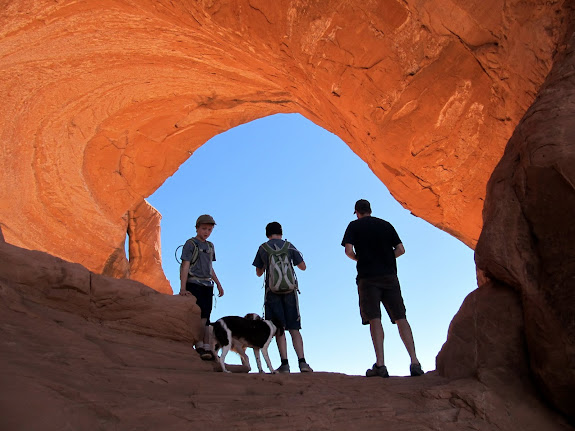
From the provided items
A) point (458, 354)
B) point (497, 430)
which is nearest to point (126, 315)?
point (458, 354)

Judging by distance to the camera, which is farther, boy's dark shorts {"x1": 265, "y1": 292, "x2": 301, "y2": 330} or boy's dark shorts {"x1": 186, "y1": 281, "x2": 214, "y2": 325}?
boy's dark shorts {"x1": 186, "y1": 281, "x2": 214, "y2": 325}

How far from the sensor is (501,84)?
673cm

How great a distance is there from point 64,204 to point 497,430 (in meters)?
8.14

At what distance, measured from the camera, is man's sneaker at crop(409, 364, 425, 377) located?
5.57 m

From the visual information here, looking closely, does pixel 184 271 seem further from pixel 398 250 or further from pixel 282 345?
pixel 398 250

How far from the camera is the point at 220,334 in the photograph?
5.63m

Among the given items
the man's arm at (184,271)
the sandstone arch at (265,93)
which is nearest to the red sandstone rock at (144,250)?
the sandstone arch at (265,93)

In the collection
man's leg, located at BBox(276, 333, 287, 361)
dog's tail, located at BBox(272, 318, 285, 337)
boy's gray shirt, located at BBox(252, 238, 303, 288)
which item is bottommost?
man's leg, located at BBox(276, 333, 287, 361)

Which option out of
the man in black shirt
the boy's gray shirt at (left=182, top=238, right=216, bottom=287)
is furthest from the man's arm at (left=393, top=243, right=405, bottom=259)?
the boy's gray shirt at (left=182, top=238, right=216, bottom=287)

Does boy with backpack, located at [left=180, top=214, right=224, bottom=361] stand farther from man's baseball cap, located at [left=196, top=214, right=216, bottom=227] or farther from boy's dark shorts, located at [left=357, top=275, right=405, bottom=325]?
boy's dark shorts, located at [left=357, top=275, right=405, bottom=325]

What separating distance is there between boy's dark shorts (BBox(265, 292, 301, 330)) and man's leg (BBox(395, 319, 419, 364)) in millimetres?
1021

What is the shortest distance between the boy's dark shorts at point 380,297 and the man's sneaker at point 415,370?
0.48 m

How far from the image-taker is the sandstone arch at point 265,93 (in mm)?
6422

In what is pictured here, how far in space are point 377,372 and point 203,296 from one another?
6.77 ft
